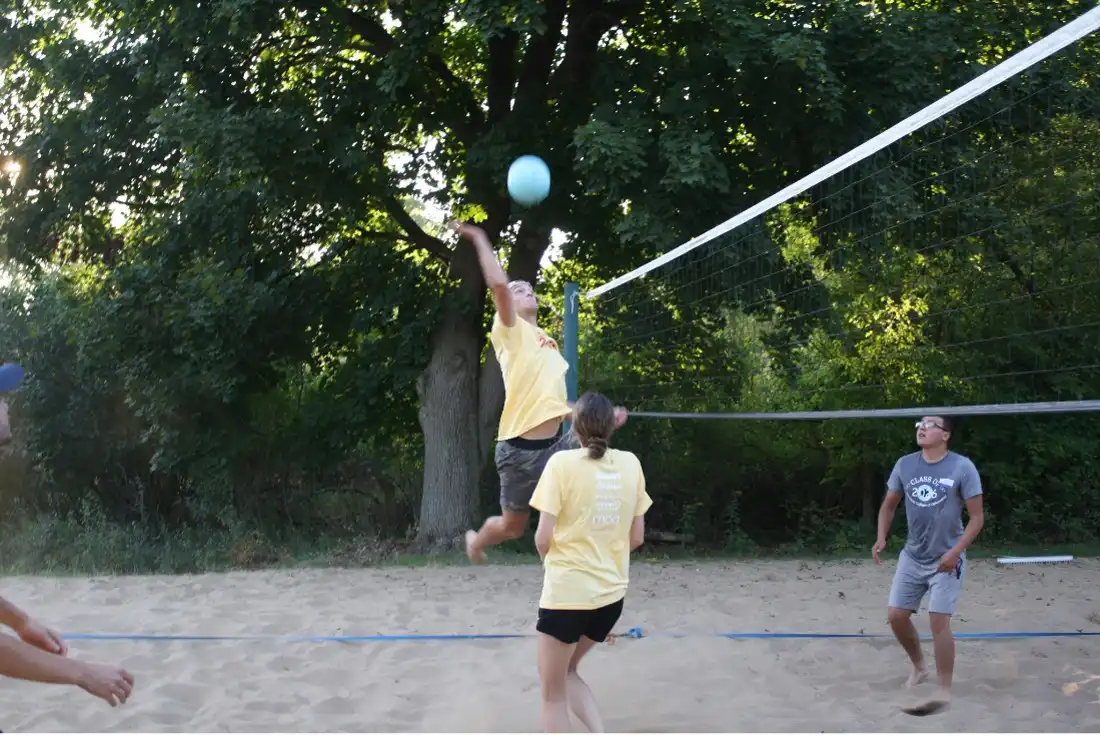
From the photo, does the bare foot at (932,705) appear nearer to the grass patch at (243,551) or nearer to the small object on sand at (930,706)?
the small object on sand at (930,706)

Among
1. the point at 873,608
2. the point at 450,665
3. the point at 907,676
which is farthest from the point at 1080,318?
the point at 450,665

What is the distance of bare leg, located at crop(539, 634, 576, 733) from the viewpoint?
3.45 m

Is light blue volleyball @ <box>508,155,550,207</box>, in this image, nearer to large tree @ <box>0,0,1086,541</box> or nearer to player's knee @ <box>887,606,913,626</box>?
large tree @ <box>0,0,1086,541</box>

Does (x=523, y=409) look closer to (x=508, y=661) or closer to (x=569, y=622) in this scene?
(x=569, y=622)

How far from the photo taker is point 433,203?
11.5 meters

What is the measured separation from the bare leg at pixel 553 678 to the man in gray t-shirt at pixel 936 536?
6.06ft

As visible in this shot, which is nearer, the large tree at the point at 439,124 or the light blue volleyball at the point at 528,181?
the light blue volleyball at the point at 528,181

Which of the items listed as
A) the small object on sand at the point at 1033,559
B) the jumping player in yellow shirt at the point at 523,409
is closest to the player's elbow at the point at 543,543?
the jumping player in yellow shirt at the point at 523,409

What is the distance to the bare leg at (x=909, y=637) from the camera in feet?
16.2

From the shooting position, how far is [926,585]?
16.0 ft

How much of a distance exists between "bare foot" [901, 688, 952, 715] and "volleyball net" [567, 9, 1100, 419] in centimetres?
315

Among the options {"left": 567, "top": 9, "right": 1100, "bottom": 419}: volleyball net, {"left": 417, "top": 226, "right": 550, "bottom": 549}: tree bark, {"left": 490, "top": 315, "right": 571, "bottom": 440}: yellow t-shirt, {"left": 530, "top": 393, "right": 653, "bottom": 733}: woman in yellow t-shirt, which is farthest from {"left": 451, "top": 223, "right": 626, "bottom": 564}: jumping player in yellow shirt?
{"left": 417, "top": 226, "right": 550, "bottom": 549}: tree bark

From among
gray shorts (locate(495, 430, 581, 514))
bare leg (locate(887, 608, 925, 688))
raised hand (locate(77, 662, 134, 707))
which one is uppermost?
gray shorts (locate(495, 430, 581, 514))

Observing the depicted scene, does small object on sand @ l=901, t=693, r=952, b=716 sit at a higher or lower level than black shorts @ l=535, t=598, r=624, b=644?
lower
